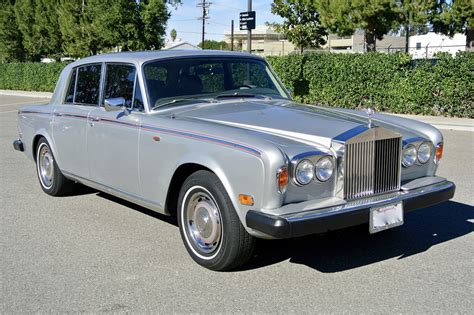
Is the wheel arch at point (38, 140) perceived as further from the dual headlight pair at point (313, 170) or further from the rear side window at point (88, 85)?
the dual headlight pair at point (313, 170)

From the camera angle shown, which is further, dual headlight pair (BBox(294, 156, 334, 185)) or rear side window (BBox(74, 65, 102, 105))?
rear side window (BBox(74, 65, 102, 105))

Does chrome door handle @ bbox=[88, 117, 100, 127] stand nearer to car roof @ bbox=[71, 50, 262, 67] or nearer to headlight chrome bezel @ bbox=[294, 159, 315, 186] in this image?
car roof @ bbox=[71, 50, 262, 67]

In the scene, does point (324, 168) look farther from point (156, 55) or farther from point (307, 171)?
point (156, 55)

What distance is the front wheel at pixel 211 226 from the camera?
396 centimetres

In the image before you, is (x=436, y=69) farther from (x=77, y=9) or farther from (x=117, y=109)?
(x=77, y=9)

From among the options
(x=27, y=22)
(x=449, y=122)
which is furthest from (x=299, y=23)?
(x=27, y=22)

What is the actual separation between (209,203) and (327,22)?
1896 cm

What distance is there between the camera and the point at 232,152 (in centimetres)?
389

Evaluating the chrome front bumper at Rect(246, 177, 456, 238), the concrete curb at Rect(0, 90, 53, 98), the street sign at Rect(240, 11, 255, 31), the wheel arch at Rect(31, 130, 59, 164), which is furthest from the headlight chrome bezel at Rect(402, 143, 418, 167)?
the concrete curb at Rect(0, 90, 53, 98)

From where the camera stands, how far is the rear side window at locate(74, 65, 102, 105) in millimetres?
5797

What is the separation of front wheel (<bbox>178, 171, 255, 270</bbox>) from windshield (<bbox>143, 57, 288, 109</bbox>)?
1.06m

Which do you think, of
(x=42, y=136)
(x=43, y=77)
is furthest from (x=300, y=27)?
(x=42, y=136)

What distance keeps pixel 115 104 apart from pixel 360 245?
2.55m

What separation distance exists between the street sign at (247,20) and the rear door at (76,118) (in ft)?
52.4
